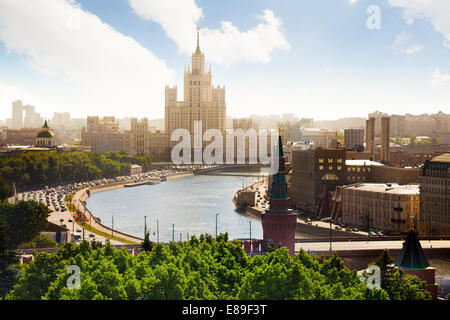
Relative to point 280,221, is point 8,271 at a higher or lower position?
lower

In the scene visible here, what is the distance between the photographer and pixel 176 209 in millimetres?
27750

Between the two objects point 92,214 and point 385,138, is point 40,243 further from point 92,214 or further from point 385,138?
point 385,138

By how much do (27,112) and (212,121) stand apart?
52.3 feet

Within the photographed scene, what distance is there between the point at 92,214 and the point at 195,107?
1388 inches

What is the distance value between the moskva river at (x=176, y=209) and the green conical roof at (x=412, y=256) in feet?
25.8

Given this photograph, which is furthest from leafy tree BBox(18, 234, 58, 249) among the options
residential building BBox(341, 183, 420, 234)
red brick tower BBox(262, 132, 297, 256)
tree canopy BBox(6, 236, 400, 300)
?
residential building BBox(341, 183, 420, 234)

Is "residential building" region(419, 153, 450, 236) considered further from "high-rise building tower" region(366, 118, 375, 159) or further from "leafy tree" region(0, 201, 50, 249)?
"high-rise building tower" region(366, 118, 375, 159)

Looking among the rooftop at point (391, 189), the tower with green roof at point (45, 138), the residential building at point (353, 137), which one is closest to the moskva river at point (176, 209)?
the rooftop at point (391, 189)

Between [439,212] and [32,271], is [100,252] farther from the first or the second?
[439,212]

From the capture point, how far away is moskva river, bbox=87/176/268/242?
72.3ft

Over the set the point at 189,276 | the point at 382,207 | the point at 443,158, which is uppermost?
the point at 443,158

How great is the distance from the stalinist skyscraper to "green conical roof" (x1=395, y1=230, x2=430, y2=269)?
49.3m

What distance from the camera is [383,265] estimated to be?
10.9m

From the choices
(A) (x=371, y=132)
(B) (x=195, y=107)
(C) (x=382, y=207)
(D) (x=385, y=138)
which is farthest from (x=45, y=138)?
(C) (x=382, y=207)
